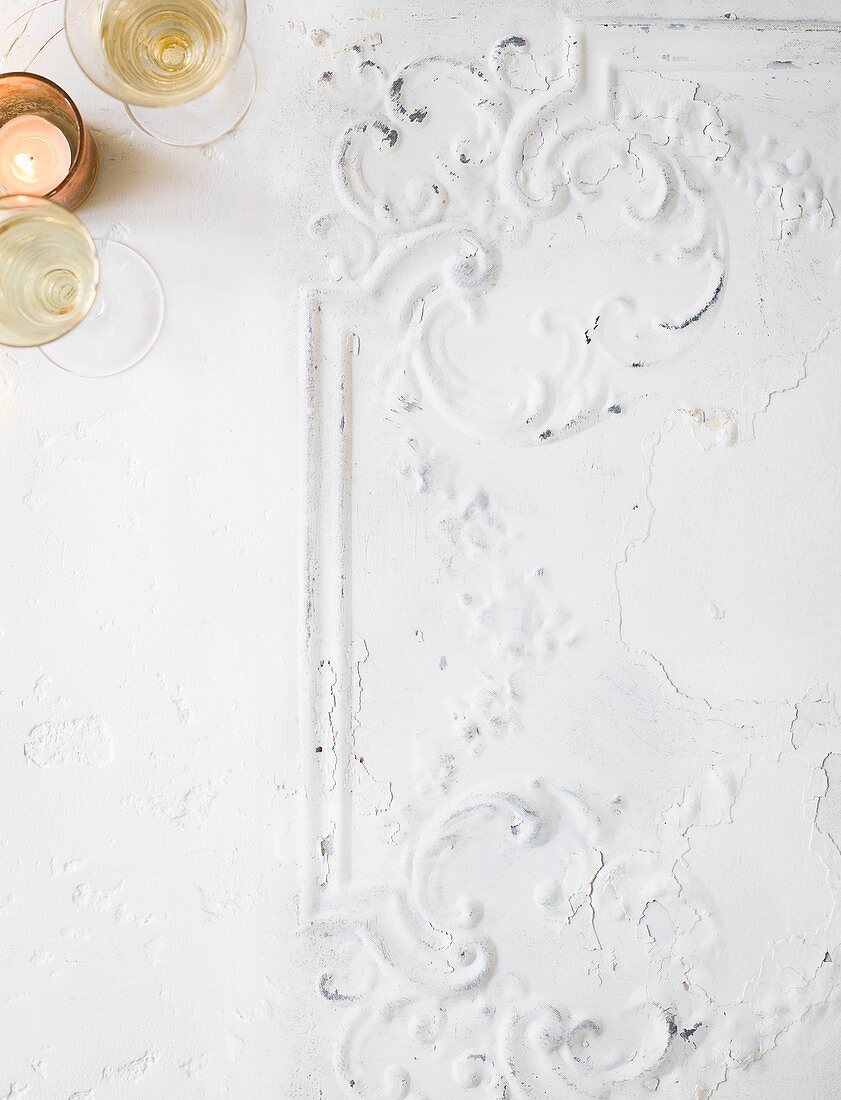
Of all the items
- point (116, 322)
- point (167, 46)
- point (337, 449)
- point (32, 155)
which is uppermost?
point (167, 46)

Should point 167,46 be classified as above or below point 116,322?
above

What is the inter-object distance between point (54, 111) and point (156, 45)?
0.20 meters

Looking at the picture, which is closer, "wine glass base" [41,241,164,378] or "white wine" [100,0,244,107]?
"white wine" [100,0,244,107]

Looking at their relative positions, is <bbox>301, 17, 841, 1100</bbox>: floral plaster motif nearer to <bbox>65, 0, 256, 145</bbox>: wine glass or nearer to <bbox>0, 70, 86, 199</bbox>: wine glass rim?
<bbox>65, 0, 256, 145</bbox>: wine glass

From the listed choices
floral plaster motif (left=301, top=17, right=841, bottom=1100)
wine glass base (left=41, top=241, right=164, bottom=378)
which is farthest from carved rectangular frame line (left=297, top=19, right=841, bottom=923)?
wine glass base (left=41, top=241, right=164, bottom=378)

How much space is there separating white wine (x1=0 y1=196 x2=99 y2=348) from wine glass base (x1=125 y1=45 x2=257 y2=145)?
274 mm

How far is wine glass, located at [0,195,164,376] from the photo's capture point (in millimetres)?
1040

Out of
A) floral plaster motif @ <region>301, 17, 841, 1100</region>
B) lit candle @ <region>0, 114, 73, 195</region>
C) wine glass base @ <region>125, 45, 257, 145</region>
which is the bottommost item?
floral plaster motif @ <region>301, 17, 841, 1100</region>

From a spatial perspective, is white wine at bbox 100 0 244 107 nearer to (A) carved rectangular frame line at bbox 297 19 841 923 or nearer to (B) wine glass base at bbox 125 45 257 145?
(B) wine glass base at bbox 125 45 257 145

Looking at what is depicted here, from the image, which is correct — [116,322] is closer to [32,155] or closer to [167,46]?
[32,155]

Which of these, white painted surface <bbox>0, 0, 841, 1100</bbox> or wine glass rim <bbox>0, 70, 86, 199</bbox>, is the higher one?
wine glass rim <bbox>0, 70, 86, 199</bbox>

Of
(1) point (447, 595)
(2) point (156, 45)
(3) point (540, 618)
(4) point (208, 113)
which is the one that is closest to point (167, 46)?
(2) point (156, 45)

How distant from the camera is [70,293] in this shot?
43.5 inches

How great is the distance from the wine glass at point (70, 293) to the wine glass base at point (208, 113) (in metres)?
0.19
